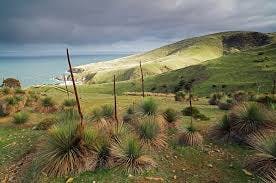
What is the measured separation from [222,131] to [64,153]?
7.04 metres

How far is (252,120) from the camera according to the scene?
46.0 ft

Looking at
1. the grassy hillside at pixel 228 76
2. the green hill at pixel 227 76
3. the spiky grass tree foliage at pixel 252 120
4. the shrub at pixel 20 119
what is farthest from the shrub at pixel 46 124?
the green hill at pixel 227 76

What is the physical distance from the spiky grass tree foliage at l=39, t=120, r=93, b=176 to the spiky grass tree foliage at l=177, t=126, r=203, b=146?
4.03 meters

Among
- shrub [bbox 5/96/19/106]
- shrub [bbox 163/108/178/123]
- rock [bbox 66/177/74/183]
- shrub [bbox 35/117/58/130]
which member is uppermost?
shrub [bbox 5/96/19/106]

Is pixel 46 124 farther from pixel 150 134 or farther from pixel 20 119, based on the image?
pixel 150 134

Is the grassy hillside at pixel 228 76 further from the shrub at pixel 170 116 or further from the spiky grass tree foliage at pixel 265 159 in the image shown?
the spiky grass tree foliage at pixel 265 159

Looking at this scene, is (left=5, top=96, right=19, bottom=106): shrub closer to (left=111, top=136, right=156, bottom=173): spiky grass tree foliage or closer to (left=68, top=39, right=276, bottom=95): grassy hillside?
(left=111, top=136, right=156, bottom=173): spiky grass tree foliage

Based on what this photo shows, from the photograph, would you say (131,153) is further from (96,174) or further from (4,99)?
(4,99)

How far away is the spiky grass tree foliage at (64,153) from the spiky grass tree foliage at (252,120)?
664 centimetres

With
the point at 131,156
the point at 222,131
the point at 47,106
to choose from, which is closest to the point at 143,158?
the point at 131,156

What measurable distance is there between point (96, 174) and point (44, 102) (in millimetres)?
14530

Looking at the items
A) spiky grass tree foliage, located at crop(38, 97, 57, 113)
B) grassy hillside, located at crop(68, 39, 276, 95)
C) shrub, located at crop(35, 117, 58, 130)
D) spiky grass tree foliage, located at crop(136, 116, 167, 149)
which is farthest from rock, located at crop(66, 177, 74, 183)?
grassy hillside, located at crop(68, 39, 276, 95)

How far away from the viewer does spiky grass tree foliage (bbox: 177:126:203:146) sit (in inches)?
524

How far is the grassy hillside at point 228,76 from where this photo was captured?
6303 cm
